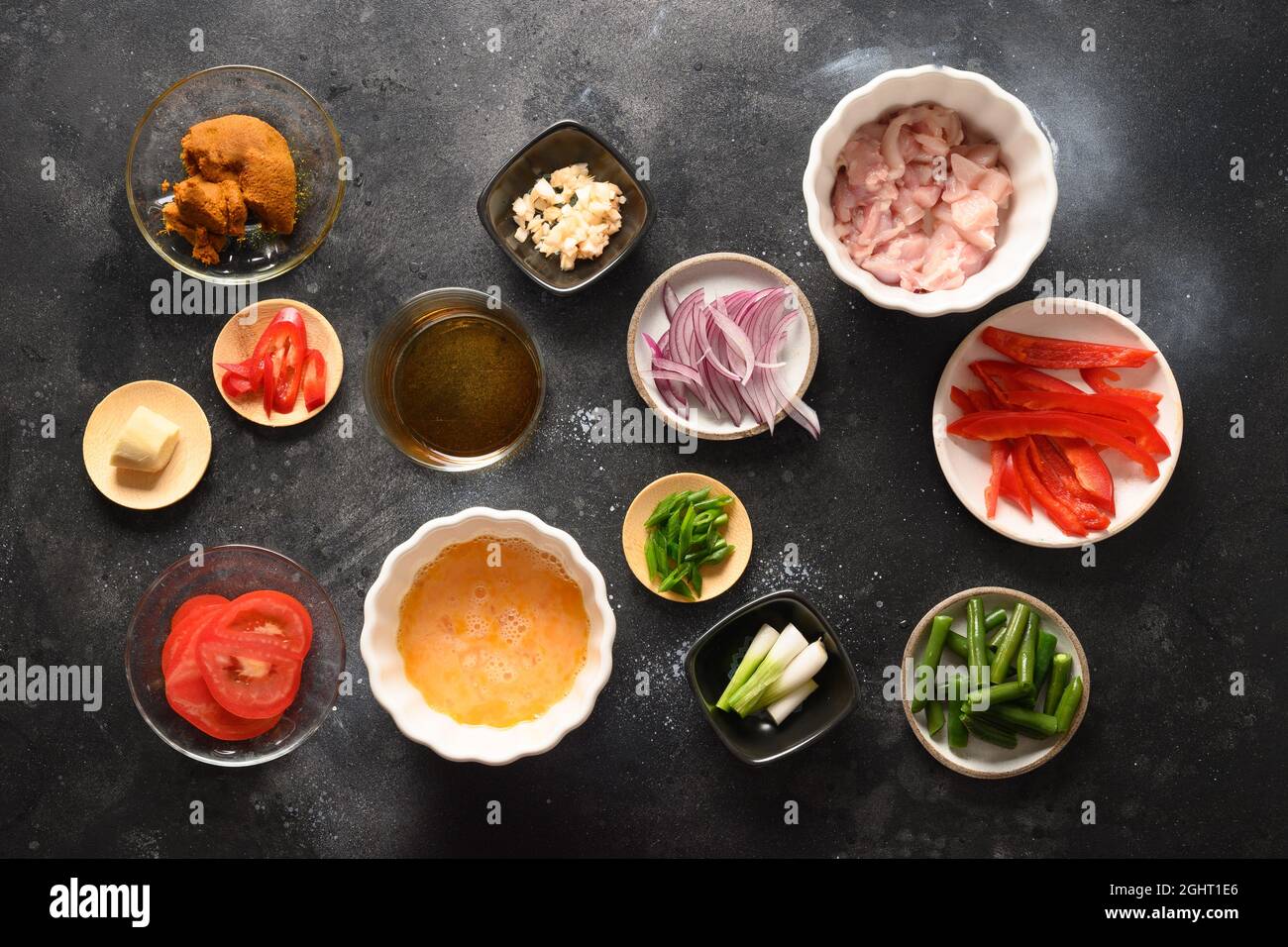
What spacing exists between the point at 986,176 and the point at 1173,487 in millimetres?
1026

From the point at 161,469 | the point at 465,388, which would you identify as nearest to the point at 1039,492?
the point at 465,388

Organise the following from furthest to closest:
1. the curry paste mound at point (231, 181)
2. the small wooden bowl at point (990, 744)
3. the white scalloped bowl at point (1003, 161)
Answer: the small wooden bowl at point (990, 744)
the curry paste mound at point (231, 181)
the white scalloped bowl at point (1003, 161)

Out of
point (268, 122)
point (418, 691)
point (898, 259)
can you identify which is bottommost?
point (418, 691)

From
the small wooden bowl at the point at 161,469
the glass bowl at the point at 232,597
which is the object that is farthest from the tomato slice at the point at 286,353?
the glass bowl at the point at 232,597

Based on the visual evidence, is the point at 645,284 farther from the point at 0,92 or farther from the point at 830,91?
the point at 0,92

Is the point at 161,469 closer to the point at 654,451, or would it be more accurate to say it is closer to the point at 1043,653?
the point at 654,451

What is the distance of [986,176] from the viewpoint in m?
2.21

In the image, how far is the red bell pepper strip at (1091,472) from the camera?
2.33m

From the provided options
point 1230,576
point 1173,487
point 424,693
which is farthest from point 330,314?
point 1230,576

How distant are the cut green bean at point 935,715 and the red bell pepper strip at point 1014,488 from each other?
0.55 m

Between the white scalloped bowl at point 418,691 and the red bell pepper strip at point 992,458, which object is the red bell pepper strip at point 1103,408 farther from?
the white scalloped bowl at point 418,691

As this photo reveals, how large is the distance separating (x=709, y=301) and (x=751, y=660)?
94 centimetres

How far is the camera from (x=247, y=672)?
7.20ft

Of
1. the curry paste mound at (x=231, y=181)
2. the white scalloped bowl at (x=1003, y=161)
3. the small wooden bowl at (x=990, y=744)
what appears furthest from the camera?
the small wooden bowl at (x=990, y=744)
